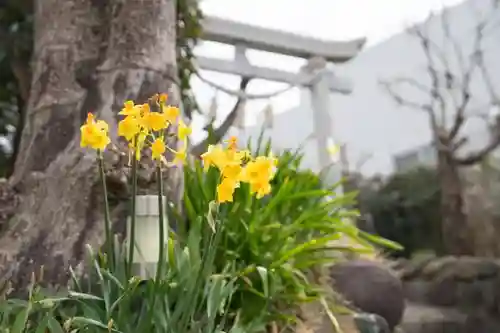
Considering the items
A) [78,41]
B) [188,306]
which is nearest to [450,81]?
[78,41]

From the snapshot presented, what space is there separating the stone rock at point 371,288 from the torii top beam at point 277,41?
2.27m

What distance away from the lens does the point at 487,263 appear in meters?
5.78

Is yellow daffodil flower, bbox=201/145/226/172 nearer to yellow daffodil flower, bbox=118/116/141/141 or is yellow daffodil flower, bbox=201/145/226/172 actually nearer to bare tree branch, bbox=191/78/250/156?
yellow daffodil flower, bbox=118/116/141/141

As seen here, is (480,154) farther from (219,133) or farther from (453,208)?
(219,133)

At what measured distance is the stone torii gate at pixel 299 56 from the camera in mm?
4691

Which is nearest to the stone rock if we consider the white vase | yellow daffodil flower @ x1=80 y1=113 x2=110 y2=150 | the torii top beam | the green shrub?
the white vase

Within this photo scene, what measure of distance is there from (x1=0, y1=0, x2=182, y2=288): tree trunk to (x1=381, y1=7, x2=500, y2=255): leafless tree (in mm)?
5092

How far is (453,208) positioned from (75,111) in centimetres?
538

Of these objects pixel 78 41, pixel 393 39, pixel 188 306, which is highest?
pixel 393 39

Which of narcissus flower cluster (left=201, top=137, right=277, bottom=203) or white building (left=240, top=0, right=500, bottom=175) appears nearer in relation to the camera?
narcissus flower cluster (left=201, top=137, right=277, bottom=203)

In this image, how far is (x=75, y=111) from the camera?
1764 mm

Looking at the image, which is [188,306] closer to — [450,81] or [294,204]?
[294,204]

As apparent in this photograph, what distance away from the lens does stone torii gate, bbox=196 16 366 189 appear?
4.69 meters

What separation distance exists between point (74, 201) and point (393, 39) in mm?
8613
